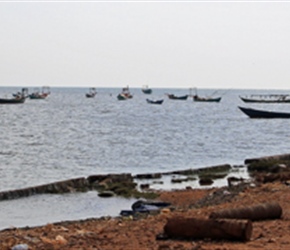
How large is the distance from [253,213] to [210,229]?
174 centimetres

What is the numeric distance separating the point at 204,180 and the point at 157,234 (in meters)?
16.1

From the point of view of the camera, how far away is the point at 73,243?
1049 centimetres

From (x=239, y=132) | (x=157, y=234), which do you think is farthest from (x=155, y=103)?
(x=157, y=234)

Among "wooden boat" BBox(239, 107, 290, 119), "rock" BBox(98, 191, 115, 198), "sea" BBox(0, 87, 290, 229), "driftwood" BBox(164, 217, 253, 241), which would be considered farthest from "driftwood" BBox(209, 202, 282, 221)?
"wooden boat" BBox(239, 107, 290, 119)

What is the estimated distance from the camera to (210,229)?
9.81 meters

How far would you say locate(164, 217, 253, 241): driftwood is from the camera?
380 inches

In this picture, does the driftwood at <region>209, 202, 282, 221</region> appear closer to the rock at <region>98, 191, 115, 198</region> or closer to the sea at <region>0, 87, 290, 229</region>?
the sea at <region>0, 87, 290, 229</region>

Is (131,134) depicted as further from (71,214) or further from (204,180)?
(71,214)

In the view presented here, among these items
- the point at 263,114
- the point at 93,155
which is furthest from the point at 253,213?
the point at 263,114

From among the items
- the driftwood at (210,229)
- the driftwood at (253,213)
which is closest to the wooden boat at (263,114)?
the driftwood at (253,213)

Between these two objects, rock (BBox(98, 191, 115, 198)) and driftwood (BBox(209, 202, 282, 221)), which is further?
rock (BBox(98, 191, 115, 198))

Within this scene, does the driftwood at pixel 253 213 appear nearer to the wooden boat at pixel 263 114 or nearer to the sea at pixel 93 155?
the sea at pixel 93 155

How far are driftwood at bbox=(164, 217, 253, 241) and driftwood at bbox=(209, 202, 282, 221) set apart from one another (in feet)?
2.52

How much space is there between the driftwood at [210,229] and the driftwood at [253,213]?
77cm
